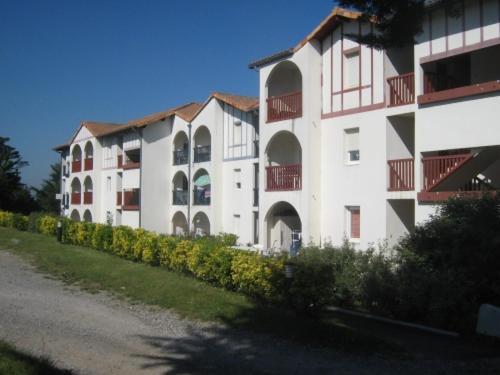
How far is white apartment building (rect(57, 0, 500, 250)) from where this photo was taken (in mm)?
17031

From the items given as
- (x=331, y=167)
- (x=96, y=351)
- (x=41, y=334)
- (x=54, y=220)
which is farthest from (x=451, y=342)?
(x=54, y=220)

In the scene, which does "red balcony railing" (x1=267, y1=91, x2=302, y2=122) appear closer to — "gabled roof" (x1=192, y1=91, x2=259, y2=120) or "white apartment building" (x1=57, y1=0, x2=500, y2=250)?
"white apartment building" (x1=57, y1=0, x2=500, y2=250)

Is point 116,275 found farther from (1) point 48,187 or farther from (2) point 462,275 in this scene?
(1) point 48,187

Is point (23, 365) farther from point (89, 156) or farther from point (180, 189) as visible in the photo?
point (89, 156)

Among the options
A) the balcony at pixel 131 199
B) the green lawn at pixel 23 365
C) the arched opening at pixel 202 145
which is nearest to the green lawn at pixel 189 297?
the green lawn at pixel 23 365

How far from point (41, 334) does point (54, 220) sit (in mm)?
27527

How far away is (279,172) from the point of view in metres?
24.1

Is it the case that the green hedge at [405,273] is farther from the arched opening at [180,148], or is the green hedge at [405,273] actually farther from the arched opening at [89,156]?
the arched opening at [89,156]

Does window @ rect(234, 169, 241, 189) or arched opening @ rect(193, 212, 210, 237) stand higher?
window @ rect(234, 169, 241, 189)

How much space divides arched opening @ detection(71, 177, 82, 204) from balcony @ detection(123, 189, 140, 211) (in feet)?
37.9

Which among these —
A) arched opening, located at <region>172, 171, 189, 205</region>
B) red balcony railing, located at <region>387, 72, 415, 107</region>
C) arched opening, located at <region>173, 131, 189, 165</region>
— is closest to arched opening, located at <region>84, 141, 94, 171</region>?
arched opening, located at <region>173, 131, 189, 165</region>

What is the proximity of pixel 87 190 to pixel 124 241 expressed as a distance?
26.9m

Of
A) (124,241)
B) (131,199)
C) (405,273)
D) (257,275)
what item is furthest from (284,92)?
(131,199)

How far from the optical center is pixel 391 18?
9953 millimetres
